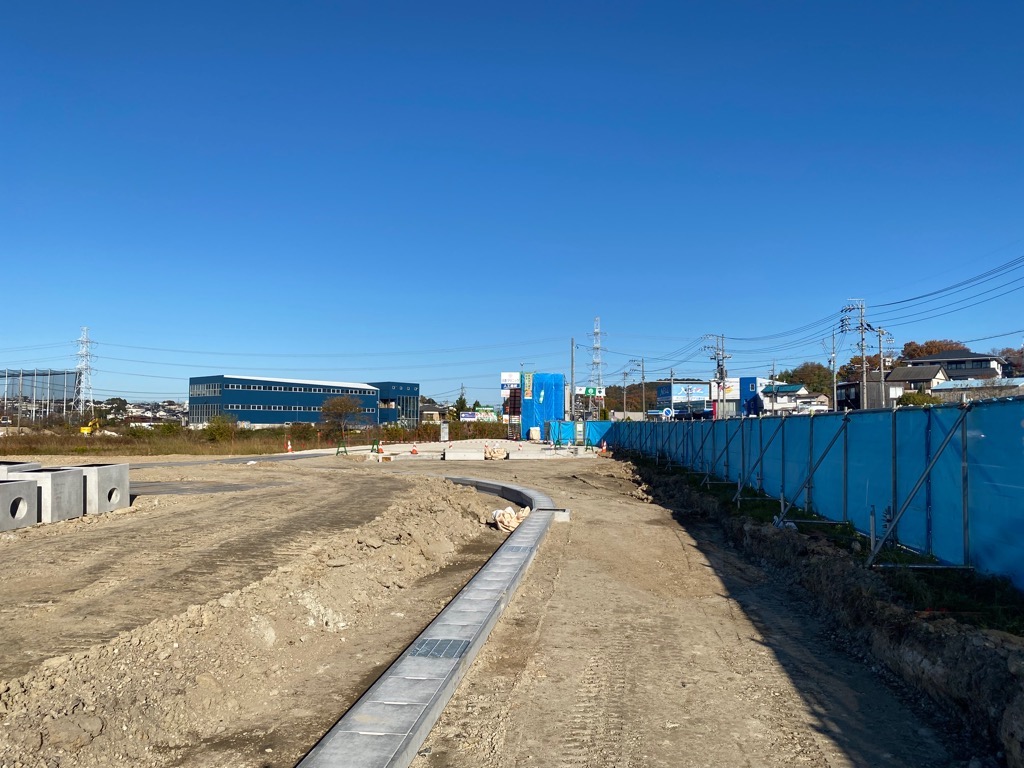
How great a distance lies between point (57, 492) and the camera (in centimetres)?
1449

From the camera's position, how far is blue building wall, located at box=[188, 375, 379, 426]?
89500mm

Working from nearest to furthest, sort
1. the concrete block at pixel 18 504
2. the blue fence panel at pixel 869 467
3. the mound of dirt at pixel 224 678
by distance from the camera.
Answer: the mound of dirt at pixel 224 678 < the blue fence panel at pixel 869 467 < the concrete block at pixel 18 504

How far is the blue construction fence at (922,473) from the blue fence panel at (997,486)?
0.4 inches

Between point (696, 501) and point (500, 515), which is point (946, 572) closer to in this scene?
point (500, 515)

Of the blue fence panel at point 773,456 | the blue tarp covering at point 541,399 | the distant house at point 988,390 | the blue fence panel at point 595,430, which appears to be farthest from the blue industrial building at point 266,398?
the blue fence panel at point 773,456

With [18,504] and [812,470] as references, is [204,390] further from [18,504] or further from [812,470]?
[812,470]

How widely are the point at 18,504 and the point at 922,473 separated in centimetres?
1480

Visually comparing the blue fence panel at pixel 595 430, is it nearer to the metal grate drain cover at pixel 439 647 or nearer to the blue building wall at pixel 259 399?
the blue building wall at pixel 259 399

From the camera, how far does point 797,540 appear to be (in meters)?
11.8

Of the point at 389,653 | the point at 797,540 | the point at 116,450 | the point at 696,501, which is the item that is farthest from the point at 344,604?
the point at 116,450

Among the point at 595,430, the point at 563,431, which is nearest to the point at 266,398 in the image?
the point at 563,431

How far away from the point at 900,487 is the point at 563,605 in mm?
5015

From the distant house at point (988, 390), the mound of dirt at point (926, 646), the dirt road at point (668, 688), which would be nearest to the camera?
the dirt road at point (668, 688)

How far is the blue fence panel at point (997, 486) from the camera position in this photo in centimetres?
772
